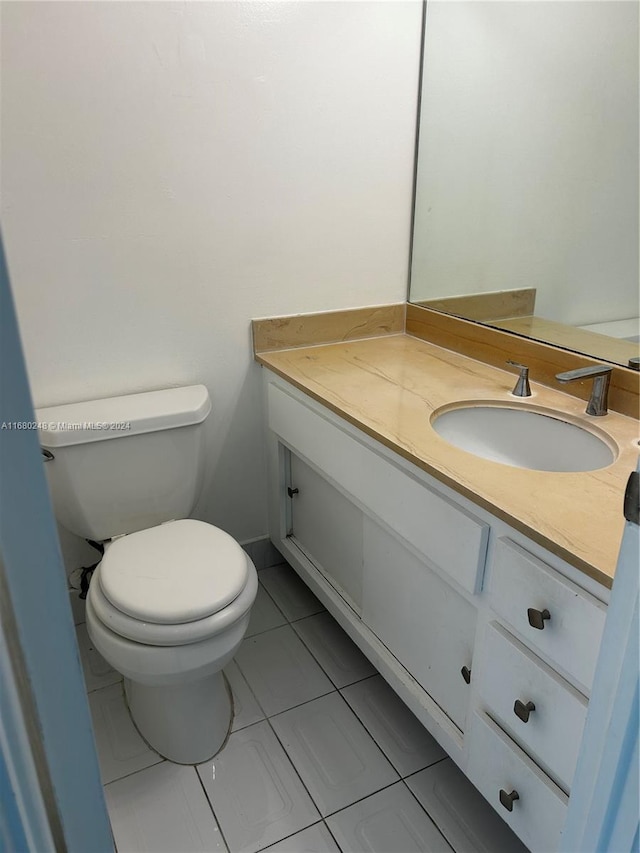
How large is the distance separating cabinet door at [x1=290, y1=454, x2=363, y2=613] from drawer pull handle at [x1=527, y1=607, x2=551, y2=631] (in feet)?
1.98

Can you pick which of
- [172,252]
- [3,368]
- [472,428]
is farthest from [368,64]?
[3,368]

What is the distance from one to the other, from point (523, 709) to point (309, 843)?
1.92ft

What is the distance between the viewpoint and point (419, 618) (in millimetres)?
1373

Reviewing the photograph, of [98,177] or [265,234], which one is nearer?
[98,177]

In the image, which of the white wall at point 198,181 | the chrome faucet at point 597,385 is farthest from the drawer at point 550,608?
the white wall at point 198,181

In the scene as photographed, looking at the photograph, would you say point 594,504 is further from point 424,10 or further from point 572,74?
point 424,10

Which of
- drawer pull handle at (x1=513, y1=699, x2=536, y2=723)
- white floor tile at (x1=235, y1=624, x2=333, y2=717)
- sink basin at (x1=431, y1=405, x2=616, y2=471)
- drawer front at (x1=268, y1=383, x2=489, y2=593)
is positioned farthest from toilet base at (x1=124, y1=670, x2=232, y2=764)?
sink basin at (x1=431, y1=405, x2=616, y2=471)

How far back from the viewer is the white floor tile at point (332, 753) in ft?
4.56

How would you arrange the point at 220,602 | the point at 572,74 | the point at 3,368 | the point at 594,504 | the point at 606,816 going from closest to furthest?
the point at 3,368, the point at 606,816, the point at 594,504, the point at 220,602, the point at 572,74

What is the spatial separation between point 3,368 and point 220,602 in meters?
1.01

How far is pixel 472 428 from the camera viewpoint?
152 cm

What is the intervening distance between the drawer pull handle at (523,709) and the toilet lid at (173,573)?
1.99 feet

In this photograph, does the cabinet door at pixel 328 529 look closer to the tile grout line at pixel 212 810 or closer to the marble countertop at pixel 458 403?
the marble countertop at pixel 458 403

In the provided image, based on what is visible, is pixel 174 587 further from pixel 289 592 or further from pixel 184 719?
pixel 289 592
